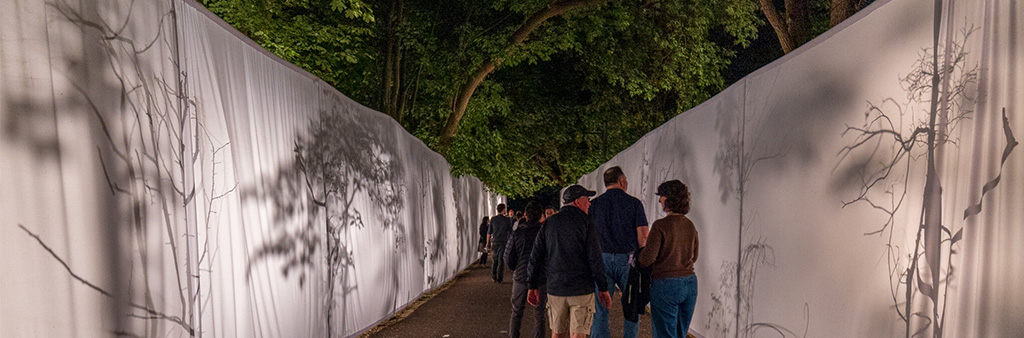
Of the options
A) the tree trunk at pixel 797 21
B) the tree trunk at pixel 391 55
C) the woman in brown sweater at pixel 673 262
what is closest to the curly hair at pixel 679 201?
the woman in brown sweater at pixel 673 262

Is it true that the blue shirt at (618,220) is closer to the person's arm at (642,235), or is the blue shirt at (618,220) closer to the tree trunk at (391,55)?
the person's arm at (642,235)

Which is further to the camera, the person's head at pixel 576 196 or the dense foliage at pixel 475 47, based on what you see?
the dense foliage at pixel 475 47

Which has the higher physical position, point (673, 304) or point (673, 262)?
point (673, 262)

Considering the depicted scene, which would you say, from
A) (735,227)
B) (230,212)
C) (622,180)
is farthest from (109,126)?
(735,227)

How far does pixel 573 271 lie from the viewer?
20.1 feet

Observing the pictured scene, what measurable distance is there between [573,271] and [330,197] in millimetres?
2979

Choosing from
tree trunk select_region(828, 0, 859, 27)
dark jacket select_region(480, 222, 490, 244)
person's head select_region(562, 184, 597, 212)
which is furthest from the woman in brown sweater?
dark jacket select_region(480, 222, 490, 244)

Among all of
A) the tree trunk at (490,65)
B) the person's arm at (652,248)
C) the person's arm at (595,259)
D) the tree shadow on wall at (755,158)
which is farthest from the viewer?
the tree trunk at (490,65)

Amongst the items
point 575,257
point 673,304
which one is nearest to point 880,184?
point 673,304

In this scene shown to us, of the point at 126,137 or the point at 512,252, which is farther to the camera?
the point at 512,252

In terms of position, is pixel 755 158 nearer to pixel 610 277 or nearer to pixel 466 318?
pixel 610 277

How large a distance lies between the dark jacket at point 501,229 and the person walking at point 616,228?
7495mm

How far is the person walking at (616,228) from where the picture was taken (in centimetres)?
694

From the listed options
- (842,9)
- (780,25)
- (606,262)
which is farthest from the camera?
(780,25)
